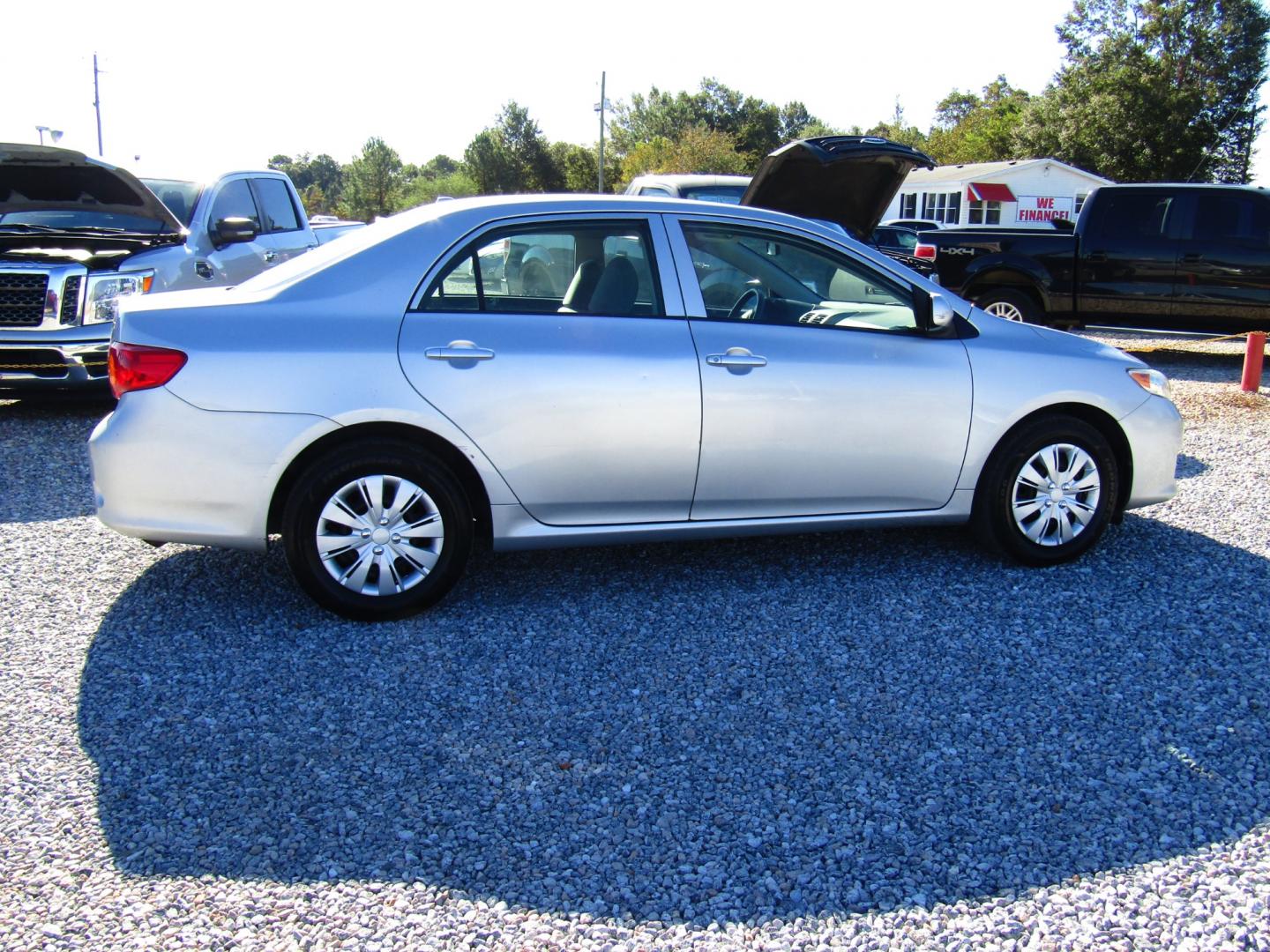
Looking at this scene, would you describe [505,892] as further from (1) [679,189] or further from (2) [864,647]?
(1) [679,189]

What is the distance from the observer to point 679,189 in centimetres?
1155

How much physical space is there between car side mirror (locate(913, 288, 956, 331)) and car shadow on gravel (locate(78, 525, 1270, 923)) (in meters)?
1.12

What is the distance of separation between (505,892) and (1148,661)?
2.62 metres

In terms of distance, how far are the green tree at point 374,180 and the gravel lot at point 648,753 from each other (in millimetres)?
81775

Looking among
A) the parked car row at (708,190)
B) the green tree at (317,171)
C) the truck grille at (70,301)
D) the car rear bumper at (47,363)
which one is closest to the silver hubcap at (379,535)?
the car rear bumper at (47,363)

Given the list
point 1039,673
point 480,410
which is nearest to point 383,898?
point 480,410

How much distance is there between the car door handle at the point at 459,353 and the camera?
14.0 ft

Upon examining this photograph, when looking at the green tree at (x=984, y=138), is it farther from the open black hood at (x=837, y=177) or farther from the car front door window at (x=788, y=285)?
the car front door window at (x=788, y=285)

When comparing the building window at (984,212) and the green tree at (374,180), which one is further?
the green tree at (374,180)

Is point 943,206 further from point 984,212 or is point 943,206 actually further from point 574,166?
point 574,166

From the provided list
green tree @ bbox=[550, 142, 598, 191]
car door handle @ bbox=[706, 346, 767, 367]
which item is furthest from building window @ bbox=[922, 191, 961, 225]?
car door handle @ bbox=[706, 346, 767, 367]

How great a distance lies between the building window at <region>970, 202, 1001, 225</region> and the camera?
154 feet

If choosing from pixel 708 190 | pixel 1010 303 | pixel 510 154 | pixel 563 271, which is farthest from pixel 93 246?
pixel 510 154

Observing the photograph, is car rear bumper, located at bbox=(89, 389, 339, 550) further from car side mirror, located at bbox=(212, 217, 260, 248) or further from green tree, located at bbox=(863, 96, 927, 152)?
green tree, located at bbox=(863, 96, 927, 152)
